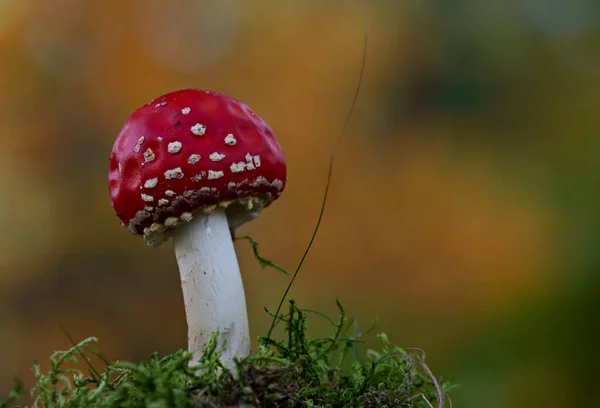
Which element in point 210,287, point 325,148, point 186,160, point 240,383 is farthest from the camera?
point 325,148

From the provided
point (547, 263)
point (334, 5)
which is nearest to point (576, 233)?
point (547, 263)

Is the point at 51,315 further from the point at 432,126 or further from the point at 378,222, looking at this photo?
the point at 432,126

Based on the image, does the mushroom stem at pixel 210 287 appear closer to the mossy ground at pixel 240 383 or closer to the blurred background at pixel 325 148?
the mossy ground at pixel 240 383

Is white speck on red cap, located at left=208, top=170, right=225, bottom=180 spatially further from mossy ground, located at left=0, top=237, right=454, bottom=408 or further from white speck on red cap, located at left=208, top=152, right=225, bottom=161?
mossy ground, located at left=0, top=237, right=454, bottom=408

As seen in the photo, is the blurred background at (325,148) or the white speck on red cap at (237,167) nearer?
the white speck on red cap at (237,167)

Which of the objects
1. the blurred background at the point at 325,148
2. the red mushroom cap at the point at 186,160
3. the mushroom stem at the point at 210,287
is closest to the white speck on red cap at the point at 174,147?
the red mushroom cap at the point at 186,160

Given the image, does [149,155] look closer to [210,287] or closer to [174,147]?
[174,147]

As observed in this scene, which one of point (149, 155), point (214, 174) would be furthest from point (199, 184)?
point (149, 155)
